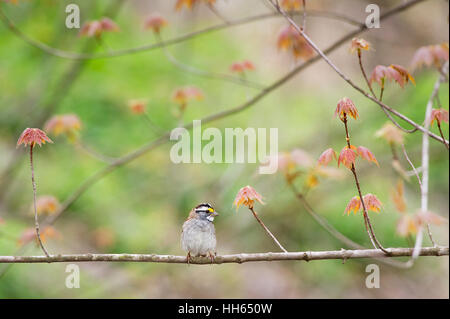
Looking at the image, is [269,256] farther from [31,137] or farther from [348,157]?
[31,137]

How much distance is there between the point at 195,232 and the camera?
3.82m

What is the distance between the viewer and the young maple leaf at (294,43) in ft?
13.9

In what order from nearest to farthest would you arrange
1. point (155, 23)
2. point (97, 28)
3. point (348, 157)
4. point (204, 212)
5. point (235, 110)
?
1. point (348, 157)
2. point (204, 212)
3. point (235, 110)
4. point (97, 28)
5. point (155, 23)

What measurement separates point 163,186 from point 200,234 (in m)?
3.79

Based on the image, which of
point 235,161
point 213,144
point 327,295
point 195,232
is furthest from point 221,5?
point 195,232

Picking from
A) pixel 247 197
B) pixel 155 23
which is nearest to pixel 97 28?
pixel 155 23

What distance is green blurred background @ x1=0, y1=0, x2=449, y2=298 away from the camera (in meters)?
6.62

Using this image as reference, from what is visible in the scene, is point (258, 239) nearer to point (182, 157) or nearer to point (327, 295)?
point (327, 295)

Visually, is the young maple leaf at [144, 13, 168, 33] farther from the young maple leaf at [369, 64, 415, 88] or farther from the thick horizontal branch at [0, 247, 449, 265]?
the thick horizontal branch at [0, 247, 449, 265]

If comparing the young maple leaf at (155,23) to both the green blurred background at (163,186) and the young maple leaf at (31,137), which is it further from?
the young maple leaf at (31,137)

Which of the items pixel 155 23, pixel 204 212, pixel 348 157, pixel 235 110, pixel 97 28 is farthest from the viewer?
pixel 155 23

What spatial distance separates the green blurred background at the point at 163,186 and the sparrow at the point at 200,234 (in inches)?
99.3

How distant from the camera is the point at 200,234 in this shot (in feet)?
12.4
